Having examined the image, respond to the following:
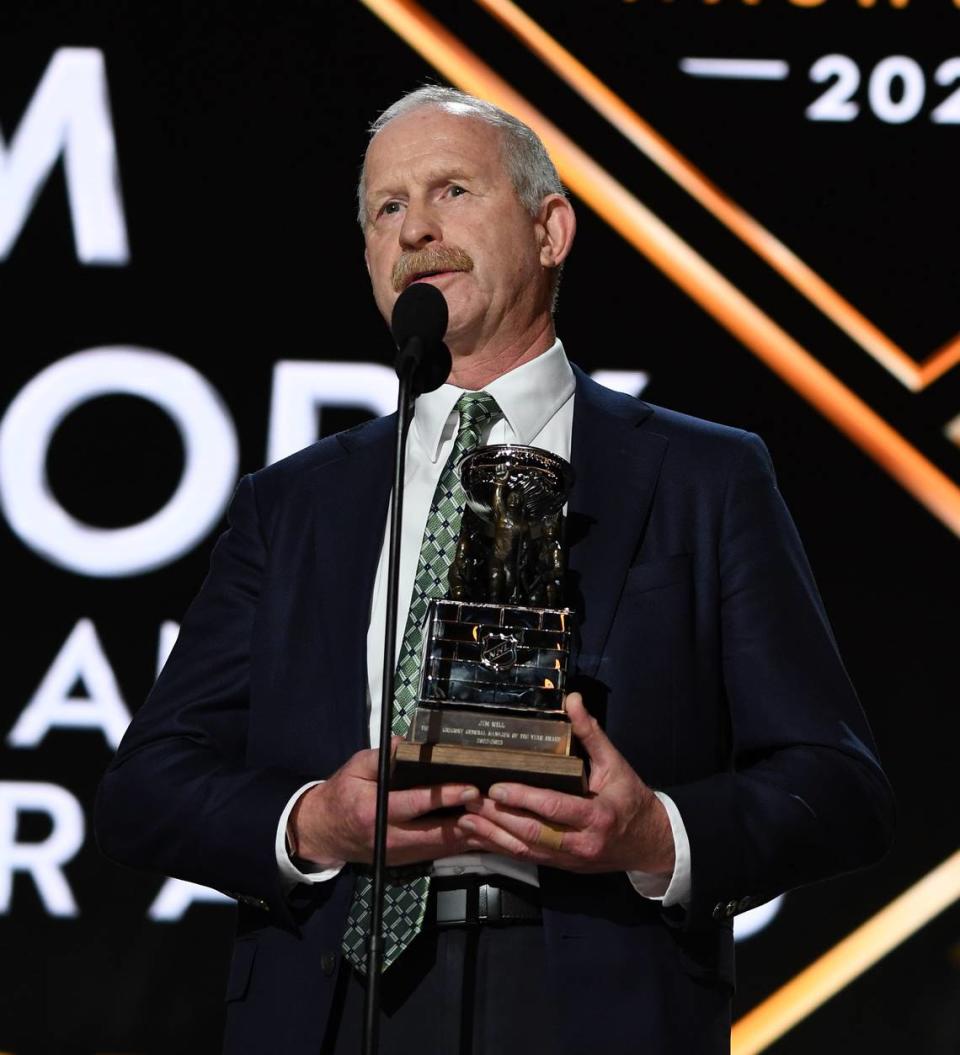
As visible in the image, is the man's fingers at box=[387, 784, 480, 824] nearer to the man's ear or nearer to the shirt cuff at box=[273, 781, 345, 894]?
the shirt cuff at box=[273, 781, 345, 894]

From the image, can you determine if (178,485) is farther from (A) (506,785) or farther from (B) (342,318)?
(A) (506,785)

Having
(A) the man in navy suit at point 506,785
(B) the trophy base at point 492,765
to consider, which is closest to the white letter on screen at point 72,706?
(A) the man in navy suit at point 506,785

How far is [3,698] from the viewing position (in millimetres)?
3270

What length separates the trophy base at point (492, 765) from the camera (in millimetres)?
1470

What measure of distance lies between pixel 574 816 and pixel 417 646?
40 centimetres

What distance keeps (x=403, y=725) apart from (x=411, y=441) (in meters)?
0.51

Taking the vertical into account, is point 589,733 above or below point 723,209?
below

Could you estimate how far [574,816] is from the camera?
1.49 m

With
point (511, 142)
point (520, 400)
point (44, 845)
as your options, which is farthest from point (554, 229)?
point (44, 845)

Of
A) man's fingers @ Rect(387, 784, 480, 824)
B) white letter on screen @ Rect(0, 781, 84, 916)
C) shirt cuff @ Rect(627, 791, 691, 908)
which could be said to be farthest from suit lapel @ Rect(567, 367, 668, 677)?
white letter on screen @ Rect(0, 781, 84, 916)

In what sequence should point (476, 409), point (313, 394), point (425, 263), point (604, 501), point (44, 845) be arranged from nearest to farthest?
point (604, 501) < point (476, 409) < point (425, 263) < point (44, 845) < point (313, 394)

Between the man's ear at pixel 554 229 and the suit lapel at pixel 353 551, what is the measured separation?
38 centimetres

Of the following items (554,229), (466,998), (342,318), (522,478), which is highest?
(342,318)

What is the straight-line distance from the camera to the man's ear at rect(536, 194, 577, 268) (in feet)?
7.57
